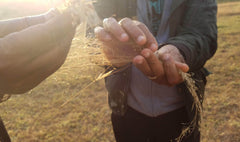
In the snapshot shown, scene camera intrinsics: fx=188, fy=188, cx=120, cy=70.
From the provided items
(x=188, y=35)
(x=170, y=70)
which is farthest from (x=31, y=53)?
(x=188, y=35)

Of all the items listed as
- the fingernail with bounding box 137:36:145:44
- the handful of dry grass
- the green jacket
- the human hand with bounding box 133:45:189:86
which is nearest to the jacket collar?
the green jacket

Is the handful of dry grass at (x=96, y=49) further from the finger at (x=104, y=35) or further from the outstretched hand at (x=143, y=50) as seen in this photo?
the finger at (x=104, y=35)

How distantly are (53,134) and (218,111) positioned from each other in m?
3.23

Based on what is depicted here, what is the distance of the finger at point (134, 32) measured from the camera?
1086mm

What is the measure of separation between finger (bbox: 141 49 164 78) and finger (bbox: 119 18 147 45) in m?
0.11

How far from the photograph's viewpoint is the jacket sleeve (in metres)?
1.41

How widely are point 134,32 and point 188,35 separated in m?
0.57

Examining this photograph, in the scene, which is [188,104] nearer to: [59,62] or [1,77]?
[59,62]

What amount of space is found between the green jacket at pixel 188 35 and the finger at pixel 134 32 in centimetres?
39

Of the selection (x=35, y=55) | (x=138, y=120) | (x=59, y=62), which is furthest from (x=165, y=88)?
(x=35, y=55)

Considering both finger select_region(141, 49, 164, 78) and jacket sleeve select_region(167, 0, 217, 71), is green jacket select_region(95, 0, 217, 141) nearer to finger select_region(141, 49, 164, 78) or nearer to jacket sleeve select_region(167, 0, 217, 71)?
jacket sleeve select_region(167, 0, 217, 71)

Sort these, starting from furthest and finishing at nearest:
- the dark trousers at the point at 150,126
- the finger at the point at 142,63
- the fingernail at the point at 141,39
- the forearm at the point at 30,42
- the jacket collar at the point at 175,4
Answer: the dark trousers at the point at 150,126
the jacket collar at the point at 175,4
the finger at the point at 142,63
the fingernail at the point at 141,39
the forearm at the point at 30,42

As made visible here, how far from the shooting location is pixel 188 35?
1.47 metres

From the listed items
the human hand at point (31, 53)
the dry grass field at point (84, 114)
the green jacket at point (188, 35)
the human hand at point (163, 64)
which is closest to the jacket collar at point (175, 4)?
the green jacket at point (188, 35)
